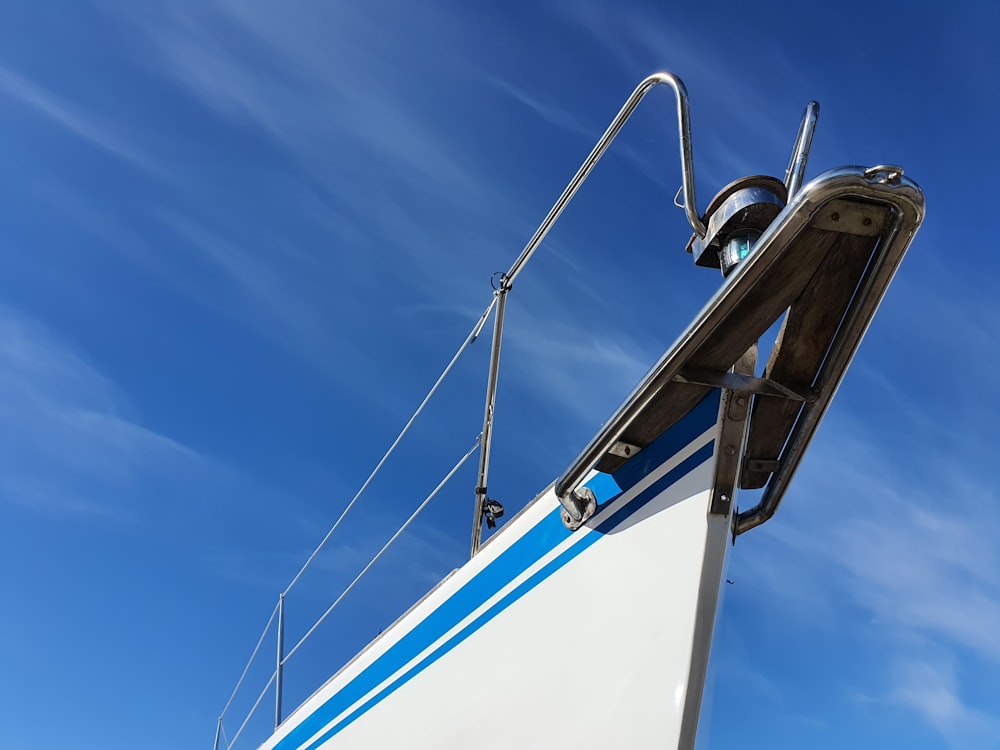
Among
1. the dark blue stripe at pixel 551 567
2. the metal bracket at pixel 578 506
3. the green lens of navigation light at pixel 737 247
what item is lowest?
the dark blue stripe at pixel 551 567

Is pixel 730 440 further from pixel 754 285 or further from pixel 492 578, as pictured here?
pixel 492 578

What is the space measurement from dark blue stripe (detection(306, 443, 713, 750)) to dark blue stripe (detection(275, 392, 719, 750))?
0.01 m

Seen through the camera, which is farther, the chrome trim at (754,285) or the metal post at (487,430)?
the metal post at (487,430)

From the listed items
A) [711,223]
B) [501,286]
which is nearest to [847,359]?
[711,223]

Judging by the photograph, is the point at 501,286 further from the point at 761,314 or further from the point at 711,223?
the point at 761,314

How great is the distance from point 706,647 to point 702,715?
Result: 0.21m

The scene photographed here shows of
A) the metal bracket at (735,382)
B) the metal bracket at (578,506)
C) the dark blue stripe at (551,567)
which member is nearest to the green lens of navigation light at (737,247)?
the metal bracket at (735,382)

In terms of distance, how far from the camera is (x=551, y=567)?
2.94 meters

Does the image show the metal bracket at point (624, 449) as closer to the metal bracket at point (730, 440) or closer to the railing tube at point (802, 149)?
the metal bracket at point (730, 440)

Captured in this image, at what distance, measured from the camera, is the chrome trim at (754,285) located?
6.23ft

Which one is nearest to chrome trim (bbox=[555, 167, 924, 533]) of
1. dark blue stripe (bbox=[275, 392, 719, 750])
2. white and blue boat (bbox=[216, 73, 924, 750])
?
white and blue boat (bbox=[216, 73, 924, 750])

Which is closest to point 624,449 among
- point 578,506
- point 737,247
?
point 578,506

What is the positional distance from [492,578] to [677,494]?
108cm

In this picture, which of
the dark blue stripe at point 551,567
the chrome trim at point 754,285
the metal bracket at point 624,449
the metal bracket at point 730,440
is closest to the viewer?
the chrome trim at point 754,285
